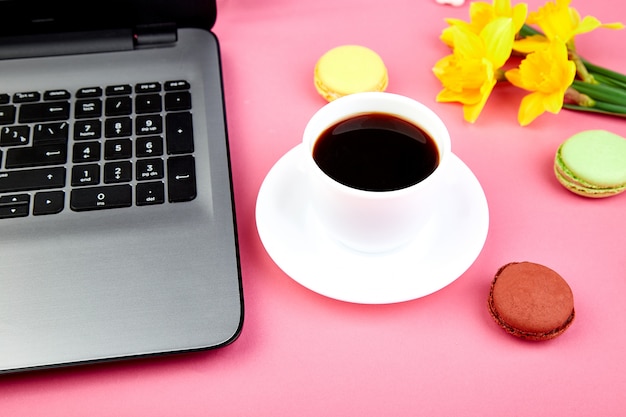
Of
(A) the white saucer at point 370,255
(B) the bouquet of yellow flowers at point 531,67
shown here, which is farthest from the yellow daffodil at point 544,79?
(A) the white saucer at point 370,255

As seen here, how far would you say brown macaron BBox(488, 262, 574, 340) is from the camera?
50 centimetres

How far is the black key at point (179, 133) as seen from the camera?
614 mm

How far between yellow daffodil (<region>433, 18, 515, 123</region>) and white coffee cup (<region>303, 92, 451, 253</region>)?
0.48 feet

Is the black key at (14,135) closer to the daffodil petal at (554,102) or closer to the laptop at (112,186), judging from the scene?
the laptop at (112,186)

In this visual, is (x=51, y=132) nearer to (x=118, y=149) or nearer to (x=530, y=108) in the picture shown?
(x=118, y=149)

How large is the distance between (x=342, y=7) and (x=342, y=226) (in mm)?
411

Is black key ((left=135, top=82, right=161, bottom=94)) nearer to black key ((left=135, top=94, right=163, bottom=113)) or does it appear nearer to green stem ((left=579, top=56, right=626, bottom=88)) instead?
black key ((left=135, top=94, right=163, bottom=113))

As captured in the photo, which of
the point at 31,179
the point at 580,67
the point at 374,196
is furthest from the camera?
the point at 580,67

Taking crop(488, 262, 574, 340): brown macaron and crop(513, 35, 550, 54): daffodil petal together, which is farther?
crop(513, 35, 550, 54): daffodil petal

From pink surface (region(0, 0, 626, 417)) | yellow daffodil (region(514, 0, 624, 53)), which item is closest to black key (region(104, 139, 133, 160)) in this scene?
pink surface (region(0, 0, 626, 417))

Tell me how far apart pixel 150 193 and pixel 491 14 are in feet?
1.43

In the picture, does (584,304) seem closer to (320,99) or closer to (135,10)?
(320,99)

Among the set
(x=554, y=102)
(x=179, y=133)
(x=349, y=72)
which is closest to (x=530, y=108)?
(x=554, y=102)

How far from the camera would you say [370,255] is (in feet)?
1.84
